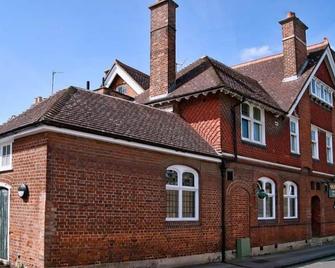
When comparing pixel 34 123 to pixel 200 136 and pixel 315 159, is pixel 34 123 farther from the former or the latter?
Answer: pixel 315 159

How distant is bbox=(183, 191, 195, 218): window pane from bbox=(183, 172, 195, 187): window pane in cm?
30

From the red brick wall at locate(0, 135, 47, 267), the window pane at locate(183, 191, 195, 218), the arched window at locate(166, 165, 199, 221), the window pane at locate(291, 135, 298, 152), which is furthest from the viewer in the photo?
the window pane at locate(291, 135, 298, 152)

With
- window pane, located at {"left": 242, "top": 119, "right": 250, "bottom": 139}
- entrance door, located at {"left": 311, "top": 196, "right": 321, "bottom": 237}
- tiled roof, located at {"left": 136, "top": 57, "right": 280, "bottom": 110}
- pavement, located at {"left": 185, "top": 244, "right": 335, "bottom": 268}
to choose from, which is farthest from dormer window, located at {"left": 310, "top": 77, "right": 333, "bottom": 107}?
pavement, located at {"left": 185, "top": 244, "right": 335, "bottom": 268}

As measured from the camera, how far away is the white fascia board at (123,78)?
1043 inches

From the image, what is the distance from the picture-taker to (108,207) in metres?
11.8

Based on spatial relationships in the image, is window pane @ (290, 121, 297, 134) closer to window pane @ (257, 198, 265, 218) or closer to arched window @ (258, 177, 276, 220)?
arched window @ (258, 177, 276, 220)

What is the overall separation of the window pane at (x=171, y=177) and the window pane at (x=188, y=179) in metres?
0.42

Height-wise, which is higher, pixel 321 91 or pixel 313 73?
pixel 313 73

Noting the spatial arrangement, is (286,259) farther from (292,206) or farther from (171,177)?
(171,177)

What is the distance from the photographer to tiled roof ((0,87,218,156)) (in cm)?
1157

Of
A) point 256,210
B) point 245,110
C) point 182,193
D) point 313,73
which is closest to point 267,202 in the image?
point 256,210

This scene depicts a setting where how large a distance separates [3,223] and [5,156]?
6.25 ft

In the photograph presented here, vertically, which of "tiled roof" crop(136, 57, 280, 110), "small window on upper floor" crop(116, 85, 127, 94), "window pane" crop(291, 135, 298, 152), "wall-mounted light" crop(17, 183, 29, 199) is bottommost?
"wall-mounted light" crop(17, 183, 29, 199)

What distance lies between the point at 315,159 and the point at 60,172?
17.2 m
